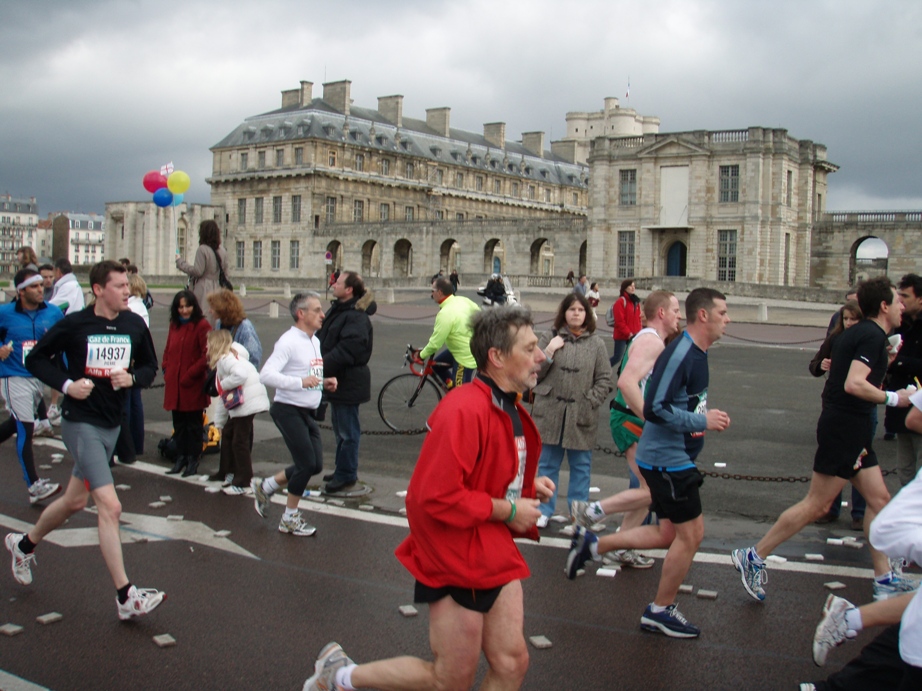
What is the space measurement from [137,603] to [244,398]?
121 inches

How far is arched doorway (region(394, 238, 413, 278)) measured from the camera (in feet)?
226

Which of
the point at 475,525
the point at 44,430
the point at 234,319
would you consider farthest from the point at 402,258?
the point at 475,525

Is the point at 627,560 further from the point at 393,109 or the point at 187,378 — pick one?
the point at 393,109

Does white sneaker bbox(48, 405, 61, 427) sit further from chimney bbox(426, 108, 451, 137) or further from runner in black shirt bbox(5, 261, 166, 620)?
chimney bbox(426, 108, 451, 137)

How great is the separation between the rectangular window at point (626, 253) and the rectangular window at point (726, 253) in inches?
187

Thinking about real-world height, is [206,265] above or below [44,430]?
above

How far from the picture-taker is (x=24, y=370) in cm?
746

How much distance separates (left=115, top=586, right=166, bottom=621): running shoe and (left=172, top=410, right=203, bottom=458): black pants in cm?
364

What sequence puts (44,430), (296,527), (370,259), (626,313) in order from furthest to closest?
(370,259), (626,313), (44,430), (296,527)

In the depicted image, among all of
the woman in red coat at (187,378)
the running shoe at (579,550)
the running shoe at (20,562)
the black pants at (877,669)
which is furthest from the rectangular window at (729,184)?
the black pants at (877,669)

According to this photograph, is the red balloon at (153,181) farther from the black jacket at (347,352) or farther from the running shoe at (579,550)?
the running shoe at (579,550)

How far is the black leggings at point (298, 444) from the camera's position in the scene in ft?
21.5

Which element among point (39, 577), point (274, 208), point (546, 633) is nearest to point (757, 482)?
point (546, 633)

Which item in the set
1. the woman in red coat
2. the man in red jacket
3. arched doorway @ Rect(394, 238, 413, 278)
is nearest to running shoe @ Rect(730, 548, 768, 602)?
the man in red jacket
